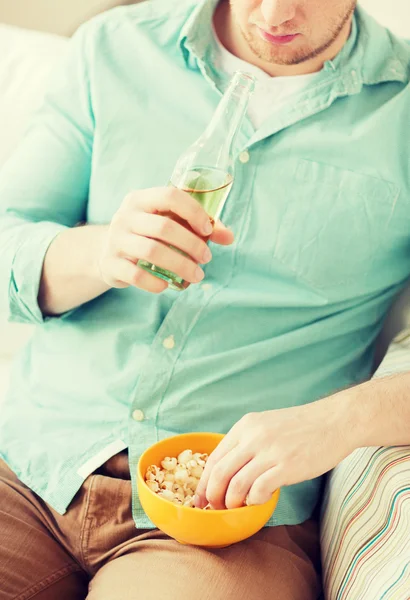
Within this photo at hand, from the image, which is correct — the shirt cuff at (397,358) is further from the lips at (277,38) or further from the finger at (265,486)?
the lips at (277,38)

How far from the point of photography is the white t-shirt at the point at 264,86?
1097 millimetres

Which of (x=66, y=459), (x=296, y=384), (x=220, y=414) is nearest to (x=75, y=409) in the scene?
(x=66, y=459)

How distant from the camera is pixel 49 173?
111 centimetres

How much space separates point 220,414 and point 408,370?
0.91ft

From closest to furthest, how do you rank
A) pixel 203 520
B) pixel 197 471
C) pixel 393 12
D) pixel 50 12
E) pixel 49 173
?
pixel 203 520 → pixel 197 471 → pixel 49 173 → pixel 393 12 → pixel 50 12

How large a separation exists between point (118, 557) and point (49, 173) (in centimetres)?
59

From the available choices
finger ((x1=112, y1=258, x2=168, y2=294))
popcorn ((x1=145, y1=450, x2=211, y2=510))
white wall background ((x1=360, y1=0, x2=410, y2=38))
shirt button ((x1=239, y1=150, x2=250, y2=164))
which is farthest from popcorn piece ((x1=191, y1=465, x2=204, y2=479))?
white wall background ((x1=360, y1=0, x2=410, y2=38))

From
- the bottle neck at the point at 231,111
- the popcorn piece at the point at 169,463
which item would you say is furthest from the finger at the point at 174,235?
the popcorn piece at the point at 169,463

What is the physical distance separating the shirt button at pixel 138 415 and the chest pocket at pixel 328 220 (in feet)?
0.94

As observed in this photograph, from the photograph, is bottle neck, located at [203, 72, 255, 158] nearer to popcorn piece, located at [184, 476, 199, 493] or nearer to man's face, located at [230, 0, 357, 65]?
man's face, located at [230, 0, 357, 65]

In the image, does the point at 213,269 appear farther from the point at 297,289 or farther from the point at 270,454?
the point at 270,454

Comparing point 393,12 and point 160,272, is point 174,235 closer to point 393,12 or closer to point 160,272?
point 160,272

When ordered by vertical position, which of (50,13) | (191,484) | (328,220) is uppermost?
(328,220)

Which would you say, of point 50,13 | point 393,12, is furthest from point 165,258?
point 50,13
